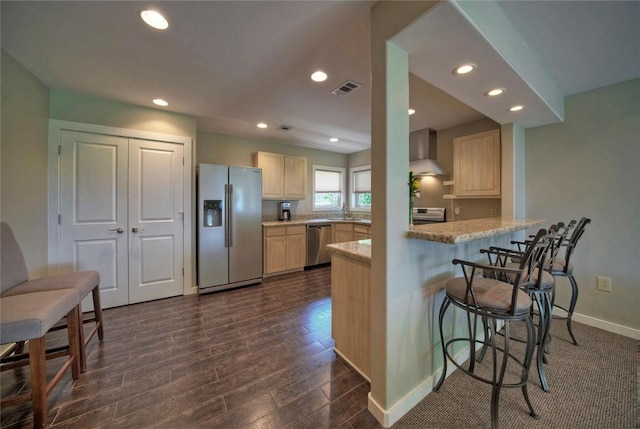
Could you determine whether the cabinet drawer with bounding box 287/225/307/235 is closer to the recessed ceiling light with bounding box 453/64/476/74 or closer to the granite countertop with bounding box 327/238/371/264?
the granite countertop with bounding box 327/238/371/264

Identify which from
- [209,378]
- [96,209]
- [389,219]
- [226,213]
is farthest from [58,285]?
[389,219]

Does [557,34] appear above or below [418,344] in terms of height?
above

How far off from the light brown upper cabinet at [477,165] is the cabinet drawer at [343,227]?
1854 mm

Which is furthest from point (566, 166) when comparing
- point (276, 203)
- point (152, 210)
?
point (152, 210)

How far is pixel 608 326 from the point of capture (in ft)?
7.31

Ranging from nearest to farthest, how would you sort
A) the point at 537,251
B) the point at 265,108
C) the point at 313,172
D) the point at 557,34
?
the point at 537,251 < the point at 557,34 < the point at 265,108 < the point at 313,172

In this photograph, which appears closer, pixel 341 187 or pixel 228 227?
pixel 228 227

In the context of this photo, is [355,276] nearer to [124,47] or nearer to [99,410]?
[99,410]

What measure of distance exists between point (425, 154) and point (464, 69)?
7.11 feet

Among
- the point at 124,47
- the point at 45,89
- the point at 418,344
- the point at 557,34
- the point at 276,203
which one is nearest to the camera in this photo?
the point at 418,344

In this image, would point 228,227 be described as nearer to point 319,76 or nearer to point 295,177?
point 295,177

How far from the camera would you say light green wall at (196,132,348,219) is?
3885mm

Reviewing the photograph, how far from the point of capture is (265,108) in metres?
2.85

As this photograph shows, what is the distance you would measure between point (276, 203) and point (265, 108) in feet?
6.91
